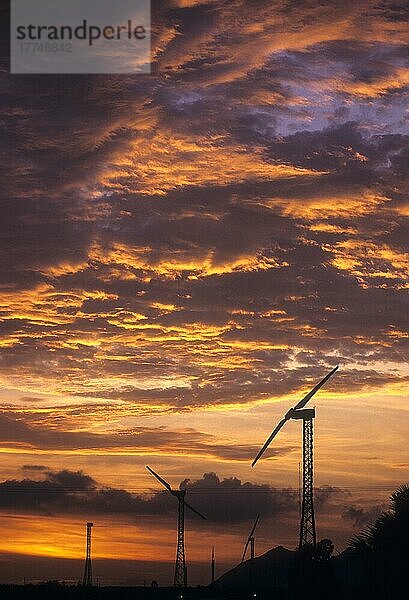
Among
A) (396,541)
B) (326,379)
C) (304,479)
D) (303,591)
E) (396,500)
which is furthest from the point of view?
(326,379)

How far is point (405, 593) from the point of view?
204ft

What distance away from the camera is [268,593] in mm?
198500

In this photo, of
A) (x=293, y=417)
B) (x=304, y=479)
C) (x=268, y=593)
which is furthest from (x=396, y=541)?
(x=268, y=593)

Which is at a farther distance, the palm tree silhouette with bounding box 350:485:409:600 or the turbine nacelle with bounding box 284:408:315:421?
the turbine nacelle with bounding box 284:408:315:421

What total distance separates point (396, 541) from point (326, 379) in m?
123

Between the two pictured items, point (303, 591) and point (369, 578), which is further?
point (303, 591)

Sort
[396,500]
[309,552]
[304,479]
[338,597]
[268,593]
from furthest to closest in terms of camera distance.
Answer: [268,593] < [304,479] < [309,552] < [338,597] < [396,500]

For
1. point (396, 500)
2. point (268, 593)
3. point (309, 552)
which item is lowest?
point (268, 593)

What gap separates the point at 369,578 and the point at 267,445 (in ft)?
420

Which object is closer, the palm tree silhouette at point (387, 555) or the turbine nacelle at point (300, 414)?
the palm tree silhouette at point (387, 555)

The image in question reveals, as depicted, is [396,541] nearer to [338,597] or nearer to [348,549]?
[348,549]

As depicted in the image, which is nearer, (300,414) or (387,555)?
(387,555)

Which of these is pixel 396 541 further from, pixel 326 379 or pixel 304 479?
pixel 326 379

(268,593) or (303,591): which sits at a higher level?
(303,591)
